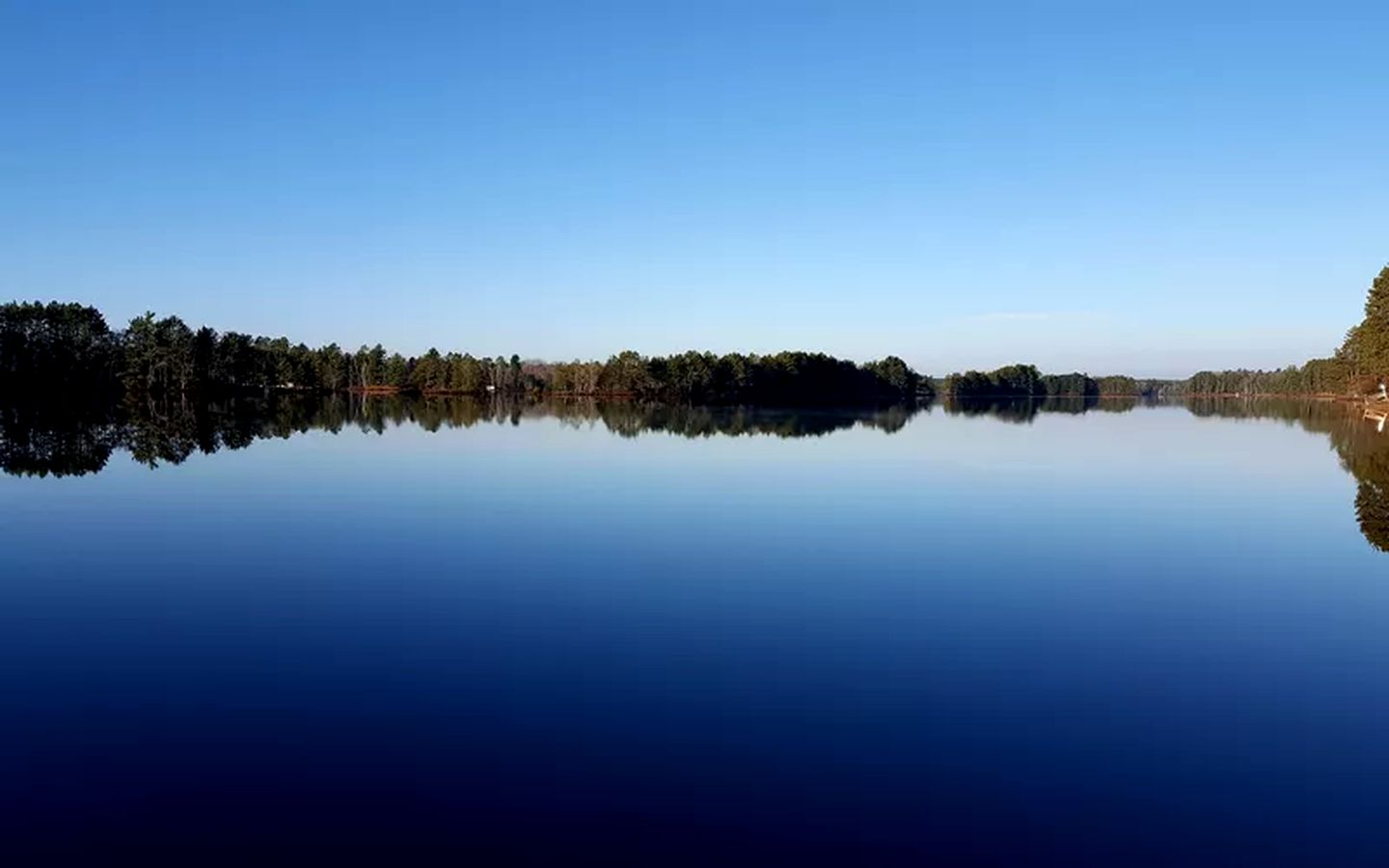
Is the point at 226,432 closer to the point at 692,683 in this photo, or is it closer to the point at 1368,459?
the point at 692,683

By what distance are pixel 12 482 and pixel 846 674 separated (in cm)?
3040

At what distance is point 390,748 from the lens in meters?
8.73

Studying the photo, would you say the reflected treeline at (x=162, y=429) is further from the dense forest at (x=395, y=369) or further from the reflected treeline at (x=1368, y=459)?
the reflected treeline at (x=1368, y=459)

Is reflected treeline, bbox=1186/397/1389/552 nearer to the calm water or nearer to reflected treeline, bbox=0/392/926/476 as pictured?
the calm water

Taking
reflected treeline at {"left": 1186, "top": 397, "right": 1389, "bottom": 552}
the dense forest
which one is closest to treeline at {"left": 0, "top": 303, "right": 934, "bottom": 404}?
the dense forest

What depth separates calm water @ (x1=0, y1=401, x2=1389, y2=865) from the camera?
7.31 metres

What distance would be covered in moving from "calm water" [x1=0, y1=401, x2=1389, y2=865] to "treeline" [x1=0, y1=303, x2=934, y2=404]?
94.9m

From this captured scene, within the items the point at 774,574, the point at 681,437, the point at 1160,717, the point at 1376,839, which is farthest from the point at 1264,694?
the point at 681,437

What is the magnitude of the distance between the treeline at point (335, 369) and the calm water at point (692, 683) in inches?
3734

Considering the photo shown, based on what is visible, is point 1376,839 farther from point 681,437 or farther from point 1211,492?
point 681,437

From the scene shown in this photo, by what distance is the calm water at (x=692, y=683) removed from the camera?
731cm

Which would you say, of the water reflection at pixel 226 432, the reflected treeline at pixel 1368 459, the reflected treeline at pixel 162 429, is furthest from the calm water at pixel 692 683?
the reflected treeline at pixel 162 429

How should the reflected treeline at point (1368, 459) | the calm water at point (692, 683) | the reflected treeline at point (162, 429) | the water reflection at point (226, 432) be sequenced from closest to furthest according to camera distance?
the calm water at point (692, 683)
the reflected treeline at point (1368, 459)
the water reflection at point (226, 432)
the reflected treeline at point (162, 429)

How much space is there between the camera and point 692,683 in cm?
1080
